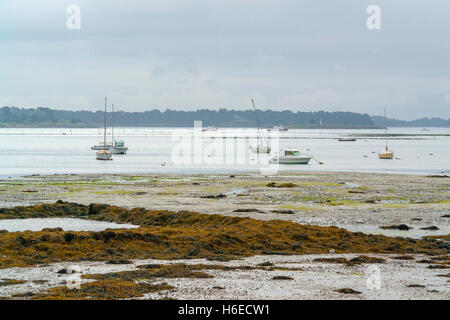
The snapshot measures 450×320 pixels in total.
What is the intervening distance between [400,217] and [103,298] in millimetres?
20660

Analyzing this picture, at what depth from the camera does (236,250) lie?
22.9m

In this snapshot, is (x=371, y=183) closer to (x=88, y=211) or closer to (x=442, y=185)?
(x=442, y=185)

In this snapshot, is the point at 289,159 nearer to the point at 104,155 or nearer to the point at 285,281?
the point at 104,155

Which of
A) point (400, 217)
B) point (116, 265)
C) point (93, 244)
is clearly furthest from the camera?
point (400, 217)

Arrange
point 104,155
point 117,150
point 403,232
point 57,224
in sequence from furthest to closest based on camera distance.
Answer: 1. point 117,150
2. point 104,155
3. point 57,224
4. point 403,232

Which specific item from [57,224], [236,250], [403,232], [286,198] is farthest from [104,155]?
[236,250]

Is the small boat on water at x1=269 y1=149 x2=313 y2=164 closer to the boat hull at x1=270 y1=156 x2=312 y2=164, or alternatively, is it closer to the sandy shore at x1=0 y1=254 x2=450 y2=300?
the boat hull at x1=270 y1=156 x2=312 y2=164

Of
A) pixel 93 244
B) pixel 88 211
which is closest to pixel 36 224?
pixel 88 211

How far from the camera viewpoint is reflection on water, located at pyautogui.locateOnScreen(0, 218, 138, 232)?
28614mm

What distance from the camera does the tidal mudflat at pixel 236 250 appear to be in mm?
16766

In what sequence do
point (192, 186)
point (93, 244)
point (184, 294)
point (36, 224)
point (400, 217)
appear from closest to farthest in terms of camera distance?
point (184, 294) < point (93, 244) < point (36, 224) < point (400, 217) < point (192, 186)

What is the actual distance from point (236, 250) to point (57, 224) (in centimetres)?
1059

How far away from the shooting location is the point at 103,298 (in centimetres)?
1548
